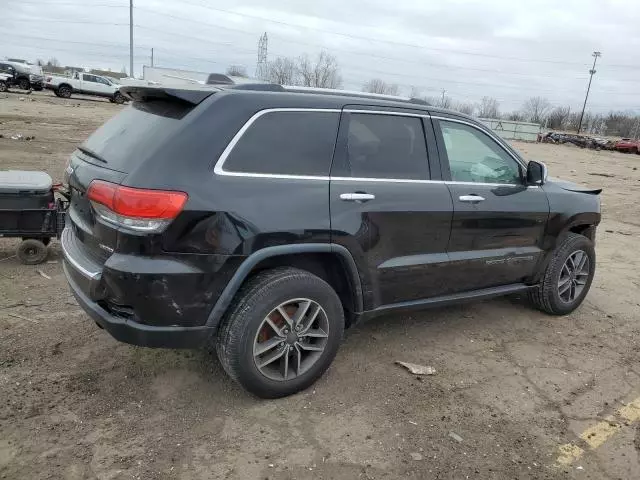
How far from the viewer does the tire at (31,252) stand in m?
5.49

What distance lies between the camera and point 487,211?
166 inches

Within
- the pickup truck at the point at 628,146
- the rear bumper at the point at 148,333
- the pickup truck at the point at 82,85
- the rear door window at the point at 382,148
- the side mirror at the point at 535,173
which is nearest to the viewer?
the rear bumper at the point at 148,333

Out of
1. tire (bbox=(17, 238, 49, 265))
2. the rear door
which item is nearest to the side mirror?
the rear door

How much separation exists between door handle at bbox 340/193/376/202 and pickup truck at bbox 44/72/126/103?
3745 centimetres

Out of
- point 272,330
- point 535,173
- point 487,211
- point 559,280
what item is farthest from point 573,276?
point 272,330

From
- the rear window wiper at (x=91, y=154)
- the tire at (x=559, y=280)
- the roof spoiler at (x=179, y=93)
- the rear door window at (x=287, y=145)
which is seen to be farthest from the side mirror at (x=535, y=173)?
the rear window wiper at (x=91, y=154)

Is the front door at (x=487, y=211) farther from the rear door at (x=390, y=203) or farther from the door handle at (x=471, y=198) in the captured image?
the rear door at (x=390, y=203)

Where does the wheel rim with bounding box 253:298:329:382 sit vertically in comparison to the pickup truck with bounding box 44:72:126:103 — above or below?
below

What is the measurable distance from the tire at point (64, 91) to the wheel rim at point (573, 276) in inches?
1552

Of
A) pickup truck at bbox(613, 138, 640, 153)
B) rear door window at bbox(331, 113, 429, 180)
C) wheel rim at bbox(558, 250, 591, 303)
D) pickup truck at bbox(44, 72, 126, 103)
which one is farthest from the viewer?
pickup truck at bbox(613, 138, 640, 153)

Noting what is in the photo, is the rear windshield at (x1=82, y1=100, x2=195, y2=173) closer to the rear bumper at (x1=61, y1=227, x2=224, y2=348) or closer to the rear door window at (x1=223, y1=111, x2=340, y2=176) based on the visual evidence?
the rear door window at (x1=223, y1=111, x2=340, y2=176)

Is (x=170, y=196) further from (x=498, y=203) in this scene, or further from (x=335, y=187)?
(x=498, y=203)

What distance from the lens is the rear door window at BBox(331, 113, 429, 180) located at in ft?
11.7

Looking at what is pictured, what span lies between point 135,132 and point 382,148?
1576 mm
